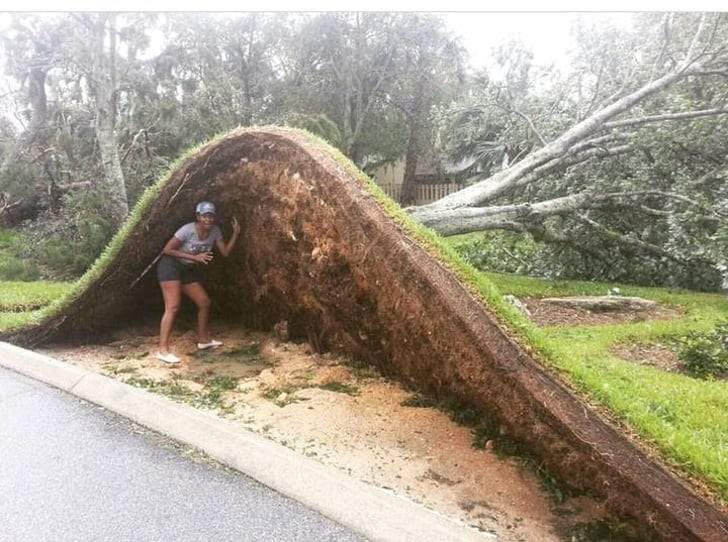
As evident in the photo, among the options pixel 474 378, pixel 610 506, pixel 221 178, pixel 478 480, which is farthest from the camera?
pixel 221 178

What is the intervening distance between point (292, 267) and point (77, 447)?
1.97m

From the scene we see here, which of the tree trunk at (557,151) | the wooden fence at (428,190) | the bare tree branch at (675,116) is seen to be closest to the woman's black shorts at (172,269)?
the tree trunk at (557,151)

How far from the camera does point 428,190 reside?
18188 mm

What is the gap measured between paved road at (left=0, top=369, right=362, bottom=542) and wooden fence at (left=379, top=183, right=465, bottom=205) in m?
13.9

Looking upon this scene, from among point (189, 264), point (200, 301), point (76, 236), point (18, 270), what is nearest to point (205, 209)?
point (189, 264)

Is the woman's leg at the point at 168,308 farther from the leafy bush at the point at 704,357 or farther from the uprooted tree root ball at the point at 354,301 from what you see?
the leafy bush at the point at 704,357

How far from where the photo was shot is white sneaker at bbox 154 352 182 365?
479 centimetres

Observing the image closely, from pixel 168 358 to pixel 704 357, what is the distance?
4.80m

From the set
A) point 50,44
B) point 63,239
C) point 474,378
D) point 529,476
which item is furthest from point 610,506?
point 50,44

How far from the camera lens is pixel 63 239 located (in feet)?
35.5

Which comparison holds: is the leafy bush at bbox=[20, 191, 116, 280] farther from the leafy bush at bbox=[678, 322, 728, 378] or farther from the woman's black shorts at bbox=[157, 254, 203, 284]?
the leafy bush at bbox=[678, 322, 728, 378]

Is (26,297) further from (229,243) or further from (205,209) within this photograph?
(205,209)

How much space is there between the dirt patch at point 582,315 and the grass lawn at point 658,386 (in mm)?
304

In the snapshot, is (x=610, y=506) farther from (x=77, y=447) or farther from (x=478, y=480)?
(x=77, y=447)
